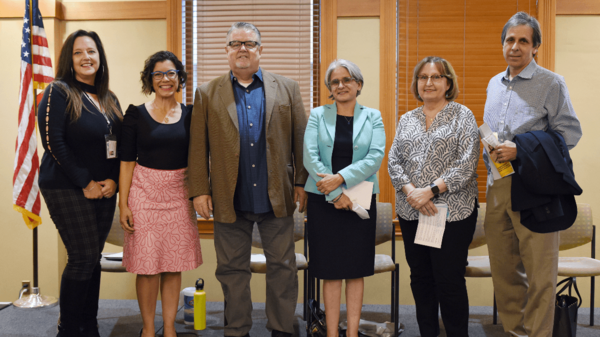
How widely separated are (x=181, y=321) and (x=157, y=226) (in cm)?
109

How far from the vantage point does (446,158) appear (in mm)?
2281

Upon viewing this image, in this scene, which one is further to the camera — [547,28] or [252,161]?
[547,28]

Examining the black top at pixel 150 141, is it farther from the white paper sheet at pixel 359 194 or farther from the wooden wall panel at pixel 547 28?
the wooden wall panel at pixel 547 28

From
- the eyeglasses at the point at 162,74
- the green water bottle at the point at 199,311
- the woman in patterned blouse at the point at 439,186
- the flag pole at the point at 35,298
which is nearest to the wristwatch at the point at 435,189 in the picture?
the woman in patterned blouse at the point at 439,186

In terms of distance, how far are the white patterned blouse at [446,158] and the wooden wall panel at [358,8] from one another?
4.83 ft

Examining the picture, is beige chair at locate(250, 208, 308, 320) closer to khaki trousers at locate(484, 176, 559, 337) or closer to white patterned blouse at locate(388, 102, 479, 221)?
white patterned blouse at locate(388, 102, 479, 221)

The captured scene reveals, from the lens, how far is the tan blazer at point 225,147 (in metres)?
2.34

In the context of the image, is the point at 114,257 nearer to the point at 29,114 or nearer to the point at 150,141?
the point at 150,141

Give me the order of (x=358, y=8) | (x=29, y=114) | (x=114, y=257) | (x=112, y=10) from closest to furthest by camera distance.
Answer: (x=114, y=257), (x=29, y=114), (x=358, y=8), (x=112, y=10)

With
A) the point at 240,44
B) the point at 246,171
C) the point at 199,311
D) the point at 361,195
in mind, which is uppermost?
the point at 240,44

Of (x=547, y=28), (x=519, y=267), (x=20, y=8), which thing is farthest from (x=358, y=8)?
(x=20, y=8)

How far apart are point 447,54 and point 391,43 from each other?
0.49m

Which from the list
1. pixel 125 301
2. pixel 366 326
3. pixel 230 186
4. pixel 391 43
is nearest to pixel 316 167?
pixel 230 186

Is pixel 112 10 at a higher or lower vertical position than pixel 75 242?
higher
